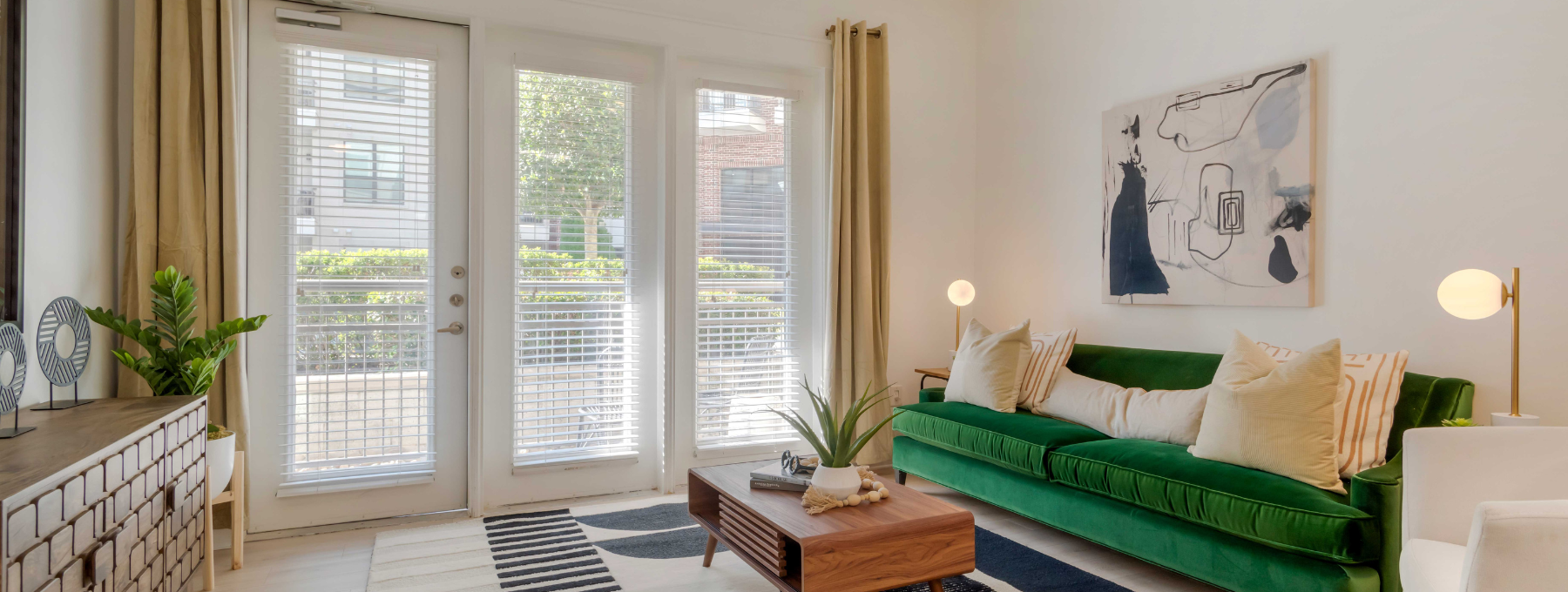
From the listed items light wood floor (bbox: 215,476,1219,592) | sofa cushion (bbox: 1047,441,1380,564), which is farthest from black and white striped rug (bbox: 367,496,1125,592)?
sofa cushion (bbox: 1047,441,1380,564)

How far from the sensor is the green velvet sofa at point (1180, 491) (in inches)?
85.0

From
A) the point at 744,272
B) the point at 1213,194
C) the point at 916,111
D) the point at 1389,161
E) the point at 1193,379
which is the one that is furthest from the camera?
the point at 916,111

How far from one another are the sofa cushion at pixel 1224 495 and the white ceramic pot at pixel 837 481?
0.91m

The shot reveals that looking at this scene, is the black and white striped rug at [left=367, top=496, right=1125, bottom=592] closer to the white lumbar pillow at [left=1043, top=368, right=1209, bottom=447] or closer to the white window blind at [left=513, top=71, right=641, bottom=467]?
the white window blind at [left=513, top=71, right=641, bottom=467]

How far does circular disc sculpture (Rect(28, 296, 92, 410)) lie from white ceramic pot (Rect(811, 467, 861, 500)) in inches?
82.7

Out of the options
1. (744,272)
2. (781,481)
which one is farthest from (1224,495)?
(744,272)

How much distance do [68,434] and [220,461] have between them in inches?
37.5

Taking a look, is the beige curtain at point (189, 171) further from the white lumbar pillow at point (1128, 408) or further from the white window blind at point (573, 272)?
the white lumbar pillow at point (1128, 408)

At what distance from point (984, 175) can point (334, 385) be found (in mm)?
3526

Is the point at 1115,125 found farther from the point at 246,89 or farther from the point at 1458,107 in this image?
the point at 246,89

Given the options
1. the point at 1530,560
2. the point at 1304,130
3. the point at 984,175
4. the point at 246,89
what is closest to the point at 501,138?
the point at 246,89

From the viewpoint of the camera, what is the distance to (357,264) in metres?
3.50

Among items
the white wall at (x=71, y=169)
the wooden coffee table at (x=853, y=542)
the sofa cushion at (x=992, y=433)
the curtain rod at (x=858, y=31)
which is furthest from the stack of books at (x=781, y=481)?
the curtain rod at (x=858, y=31)

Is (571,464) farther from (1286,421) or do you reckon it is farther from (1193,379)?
(1286,421)
